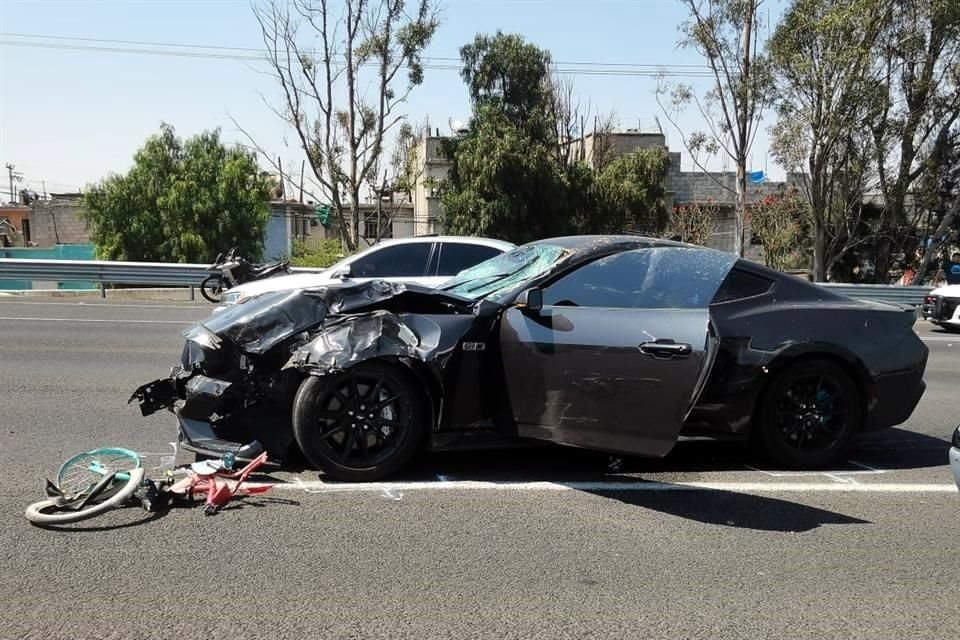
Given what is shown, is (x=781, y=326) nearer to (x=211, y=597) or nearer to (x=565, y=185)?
(x=211, y=597)

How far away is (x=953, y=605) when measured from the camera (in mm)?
3832

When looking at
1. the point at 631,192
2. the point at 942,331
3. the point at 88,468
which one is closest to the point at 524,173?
the point at 631,192

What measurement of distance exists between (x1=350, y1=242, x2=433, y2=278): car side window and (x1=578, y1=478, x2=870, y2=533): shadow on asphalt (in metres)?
6.31

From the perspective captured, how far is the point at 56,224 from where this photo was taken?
170 feet

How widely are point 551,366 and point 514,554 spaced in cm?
130

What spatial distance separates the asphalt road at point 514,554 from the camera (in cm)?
355

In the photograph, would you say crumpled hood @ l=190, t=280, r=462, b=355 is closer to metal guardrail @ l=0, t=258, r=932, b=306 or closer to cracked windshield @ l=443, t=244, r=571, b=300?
cracked windshield @ l=443, t=244, r=571, b=300

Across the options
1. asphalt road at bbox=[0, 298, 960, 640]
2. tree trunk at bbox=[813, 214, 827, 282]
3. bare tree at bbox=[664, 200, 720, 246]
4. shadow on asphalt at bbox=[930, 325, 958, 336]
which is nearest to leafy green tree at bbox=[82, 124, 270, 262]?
bare tree at bbox=[664, 200, 720, 246]

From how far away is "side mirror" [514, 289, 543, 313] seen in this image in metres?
5.28

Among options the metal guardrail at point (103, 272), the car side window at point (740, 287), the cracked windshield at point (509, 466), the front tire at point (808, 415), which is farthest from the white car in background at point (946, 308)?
the metal guardrail at point (103, 272)

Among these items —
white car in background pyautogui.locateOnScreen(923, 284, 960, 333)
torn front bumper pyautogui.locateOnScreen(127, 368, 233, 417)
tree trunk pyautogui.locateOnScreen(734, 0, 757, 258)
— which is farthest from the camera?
tree trunk pyautogui.locateOnScreen(734, 0, 757, 258)

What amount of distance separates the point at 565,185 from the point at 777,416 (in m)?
20.9

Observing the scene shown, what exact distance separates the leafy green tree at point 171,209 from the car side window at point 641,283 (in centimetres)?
2527

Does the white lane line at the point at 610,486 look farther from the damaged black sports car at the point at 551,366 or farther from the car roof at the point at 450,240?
the car roof at the point at 450,240
